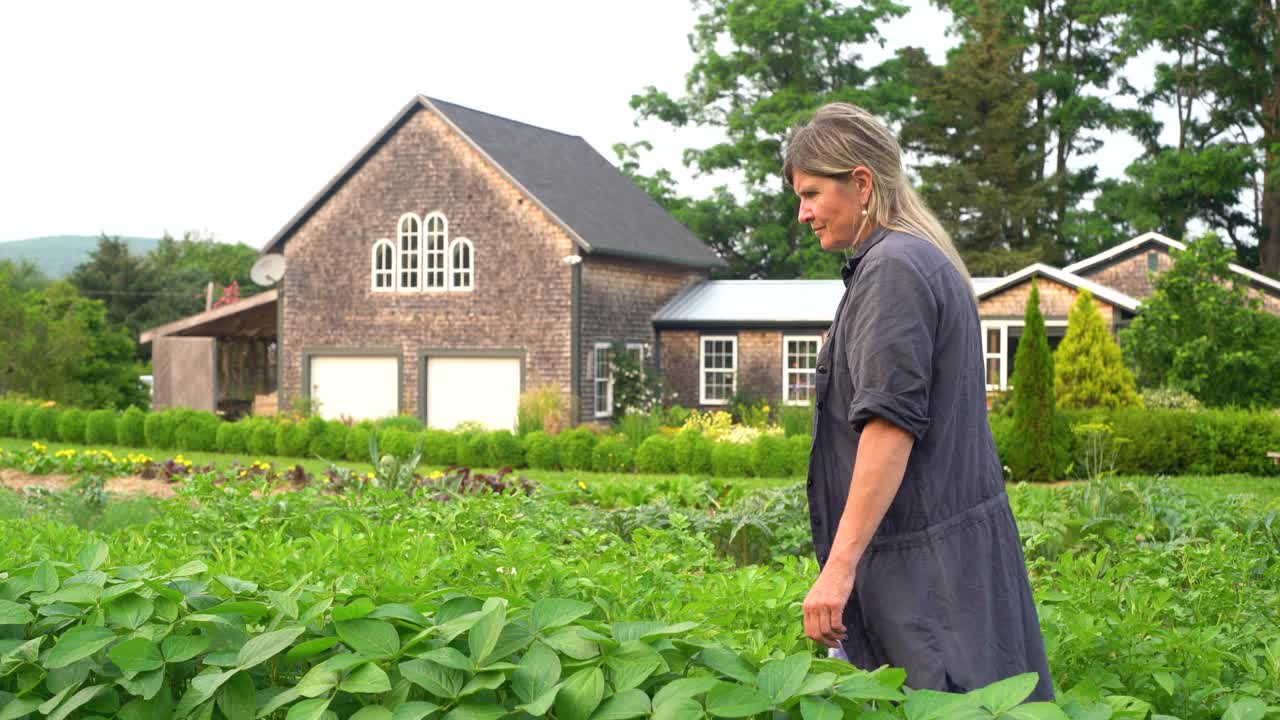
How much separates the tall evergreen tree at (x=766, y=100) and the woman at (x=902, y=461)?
33.3 m

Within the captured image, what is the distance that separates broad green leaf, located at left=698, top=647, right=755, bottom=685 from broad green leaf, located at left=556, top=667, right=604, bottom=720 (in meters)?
0.23

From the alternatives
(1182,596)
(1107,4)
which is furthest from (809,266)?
(1182,596)

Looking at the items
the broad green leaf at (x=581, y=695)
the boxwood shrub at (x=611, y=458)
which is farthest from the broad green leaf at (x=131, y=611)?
the boxwood shrub at (x=611, y=458)

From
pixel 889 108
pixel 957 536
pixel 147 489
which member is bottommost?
pixel 147 489

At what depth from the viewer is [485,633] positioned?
83.1 inches

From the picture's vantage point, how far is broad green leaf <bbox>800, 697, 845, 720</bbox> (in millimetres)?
1916

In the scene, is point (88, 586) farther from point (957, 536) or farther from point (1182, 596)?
point (1182, 596)

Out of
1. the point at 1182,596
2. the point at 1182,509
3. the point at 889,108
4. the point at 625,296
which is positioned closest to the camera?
the point at 1182,596

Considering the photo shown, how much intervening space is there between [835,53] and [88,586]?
37.3 metres

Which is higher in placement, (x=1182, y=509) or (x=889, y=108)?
(x=889, y=108)

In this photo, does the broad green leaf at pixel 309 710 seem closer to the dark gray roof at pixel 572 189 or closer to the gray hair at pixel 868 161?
the gray hair at pixel 868 161

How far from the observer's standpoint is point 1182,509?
23.0ft

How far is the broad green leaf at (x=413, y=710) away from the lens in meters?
2.00

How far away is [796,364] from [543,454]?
8292 millimetres
